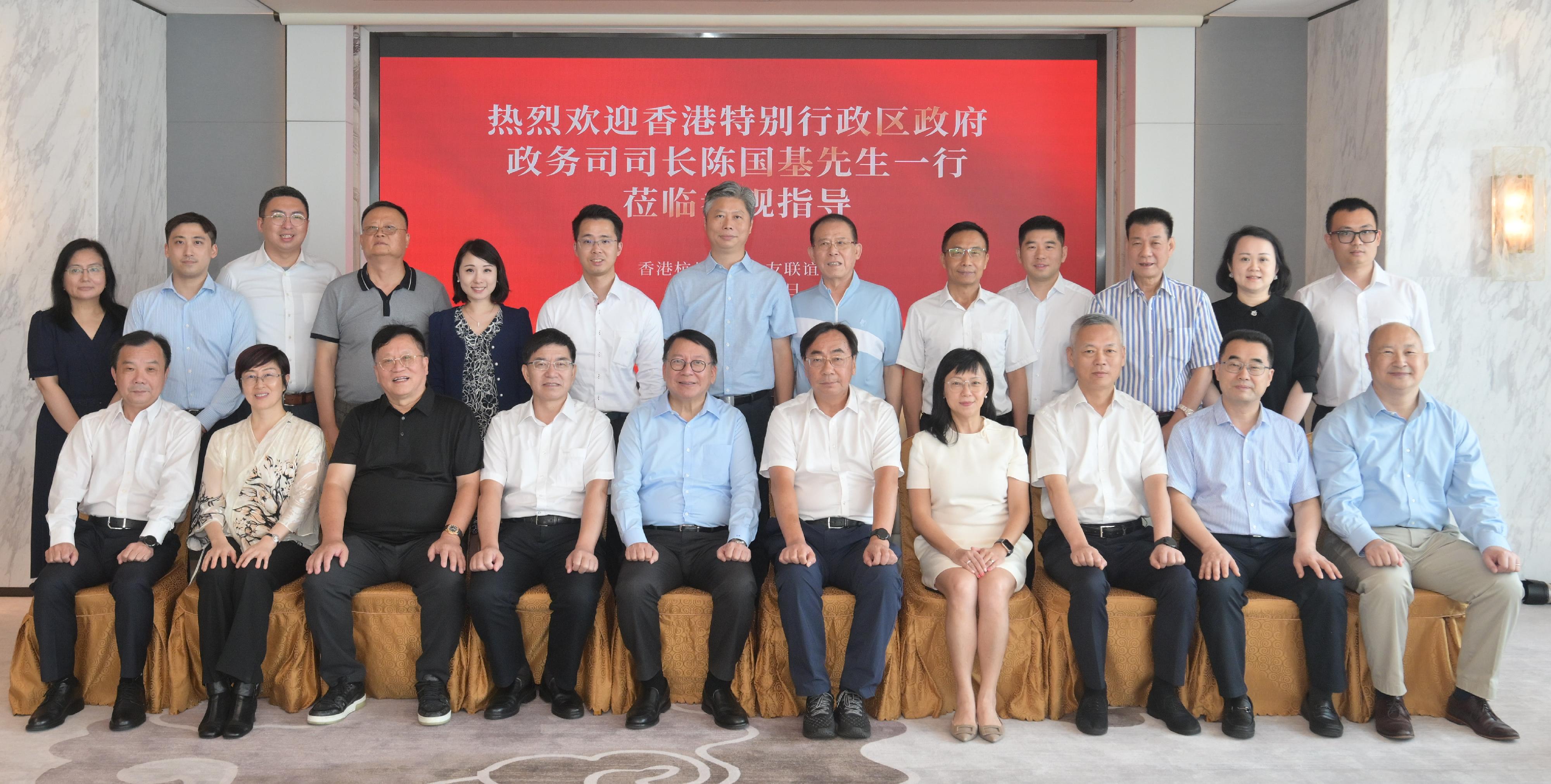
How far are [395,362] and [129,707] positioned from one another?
1230mm

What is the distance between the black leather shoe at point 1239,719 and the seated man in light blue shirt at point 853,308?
1572mm

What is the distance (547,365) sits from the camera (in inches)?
130

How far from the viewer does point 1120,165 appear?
205 inches

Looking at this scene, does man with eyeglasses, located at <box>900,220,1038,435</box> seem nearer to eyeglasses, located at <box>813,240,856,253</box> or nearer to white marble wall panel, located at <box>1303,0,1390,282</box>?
eyeglasses, located at <box>813,240,856,253</box>

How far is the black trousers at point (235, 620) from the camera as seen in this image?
2.96 meters

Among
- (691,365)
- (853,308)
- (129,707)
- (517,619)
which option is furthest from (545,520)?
(853,308)

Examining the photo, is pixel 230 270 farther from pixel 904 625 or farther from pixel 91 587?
pixel 904 625

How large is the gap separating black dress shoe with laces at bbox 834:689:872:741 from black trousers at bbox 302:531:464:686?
1.16 m

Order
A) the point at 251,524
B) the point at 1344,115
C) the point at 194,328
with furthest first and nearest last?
the point at 1344,115 < the point at 194,328 < the point at 251,524

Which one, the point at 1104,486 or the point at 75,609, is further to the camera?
the point at 1104,486

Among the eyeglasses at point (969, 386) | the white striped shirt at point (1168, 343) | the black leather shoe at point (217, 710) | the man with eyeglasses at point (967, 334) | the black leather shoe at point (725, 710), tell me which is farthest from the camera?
the man with eyeglasses at point (967, 334)

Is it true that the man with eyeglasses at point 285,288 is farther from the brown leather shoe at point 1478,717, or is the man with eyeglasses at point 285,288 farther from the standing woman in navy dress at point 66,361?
the brown leather shoe at point 1478,717

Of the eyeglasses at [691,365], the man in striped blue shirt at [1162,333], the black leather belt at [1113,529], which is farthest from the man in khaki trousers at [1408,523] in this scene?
the eyeglasses at [691,365]

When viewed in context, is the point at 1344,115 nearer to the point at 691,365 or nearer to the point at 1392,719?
the point at 1392,719
